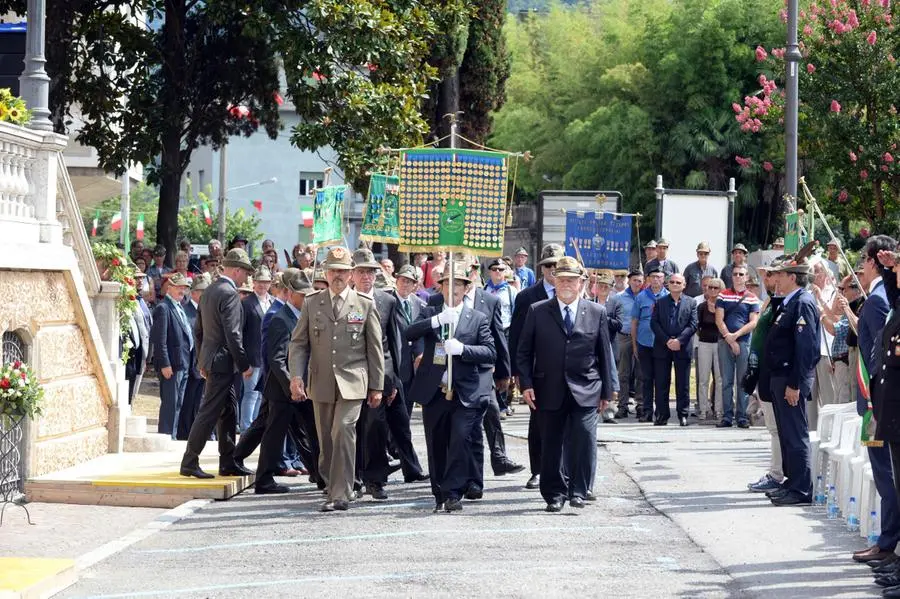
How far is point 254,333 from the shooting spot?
15422 millimetres

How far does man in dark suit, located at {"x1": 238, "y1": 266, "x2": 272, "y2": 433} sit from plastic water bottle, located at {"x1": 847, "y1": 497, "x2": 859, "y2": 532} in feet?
18.8

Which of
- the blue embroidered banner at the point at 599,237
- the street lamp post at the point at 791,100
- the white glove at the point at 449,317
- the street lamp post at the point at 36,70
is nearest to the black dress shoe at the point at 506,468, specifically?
the white glove at the point at 449,317

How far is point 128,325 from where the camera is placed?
17359 millimetres

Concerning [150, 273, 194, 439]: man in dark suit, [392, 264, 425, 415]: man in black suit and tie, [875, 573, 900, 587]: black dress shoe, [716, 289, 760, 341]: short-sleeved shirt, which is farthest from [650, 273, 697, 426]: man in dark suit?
[875, 573, 900, 587]: black dress shoe

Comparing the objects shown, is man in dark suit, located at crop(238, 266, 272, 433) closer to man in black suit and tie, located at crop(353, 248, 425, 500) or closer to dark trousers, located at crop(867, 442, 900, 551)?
man in black suit and tie, located at crop(353, 248, 425, 500)

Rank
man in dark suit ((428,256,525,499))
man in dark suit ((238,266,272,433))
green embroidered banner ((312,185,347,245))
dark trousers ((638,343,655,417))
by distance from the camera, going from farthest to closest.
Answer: dark trousers ((638,343,655,417))
green embroidered banner ((312,185,347,245))
man in dark suit ((238,266,272,433))
man in dark suit ((428,256,525,499))

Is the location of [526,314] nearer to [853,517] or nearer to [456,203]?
[456,203]

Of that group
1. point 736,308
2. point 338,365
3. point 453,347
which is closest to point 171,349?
point 338,365

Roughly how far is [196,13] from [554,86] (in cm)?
2683

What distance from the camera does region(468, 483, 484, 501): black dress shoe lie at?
13031 millimetres

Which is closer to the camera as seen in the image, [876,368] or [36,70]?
[876,368]

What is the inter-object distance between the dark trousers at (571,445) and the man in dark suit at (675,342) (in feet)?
25.7

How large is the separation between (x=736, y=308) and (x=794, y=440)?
7499mm

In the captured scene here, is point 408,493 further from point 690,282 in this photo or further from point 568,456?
point 690,282
